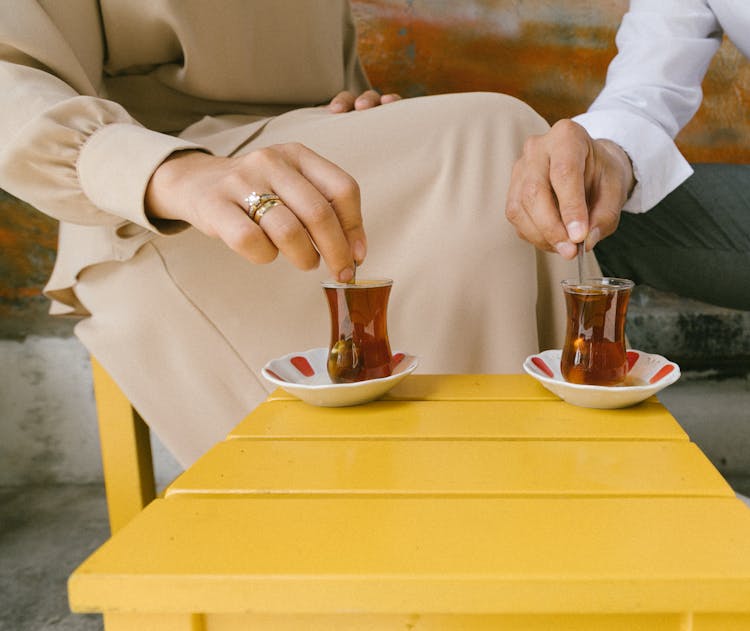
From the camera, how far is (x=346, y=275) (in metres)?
0.73

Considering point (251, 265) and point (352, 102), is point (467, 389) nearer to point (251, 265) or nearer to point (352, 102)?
point (251, 265)

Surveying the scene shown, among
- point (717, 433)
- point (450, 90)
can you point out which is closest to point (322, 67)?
point (450, 90)

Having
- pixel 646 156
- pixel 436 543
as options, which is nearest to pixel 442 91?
pixel 646 156

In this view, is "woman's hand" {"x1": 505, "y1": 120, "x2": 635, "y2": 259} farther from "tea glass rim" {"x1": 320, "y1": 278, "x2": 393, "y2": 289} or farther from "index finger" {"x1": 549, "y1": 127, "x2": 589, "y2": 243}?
"tea glass rim" {"x1": 320, "y1": 278, "x2": 393, "y2": 289}

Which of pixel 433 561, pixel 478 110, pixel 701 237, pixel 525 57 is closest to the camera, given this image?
pixel 433 561

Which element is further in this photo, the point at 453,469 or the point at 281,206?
the point at 281,206

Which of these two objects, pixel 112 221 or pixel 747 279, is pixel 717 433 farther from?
pixel 112 221

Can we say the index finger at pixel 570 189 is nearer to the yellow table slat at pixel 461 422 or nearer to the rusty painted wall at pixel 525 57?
the yellow table slat at pixel 461 422

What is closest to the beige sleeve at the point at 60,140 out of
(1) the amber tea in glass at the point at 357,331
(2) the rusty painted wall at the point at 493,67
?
(1) the amber tea in glass at the point at 357,331

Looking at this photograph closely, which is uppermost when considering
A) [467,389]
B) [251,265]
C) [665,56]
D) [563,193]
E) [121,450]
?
[665,56]

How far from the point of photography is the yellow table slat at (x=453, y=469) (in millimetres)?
506

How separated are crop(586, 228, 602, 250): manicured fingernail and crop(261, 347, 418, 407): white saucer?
0.91 feet

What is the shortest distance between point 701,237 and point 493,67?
28.1 inches

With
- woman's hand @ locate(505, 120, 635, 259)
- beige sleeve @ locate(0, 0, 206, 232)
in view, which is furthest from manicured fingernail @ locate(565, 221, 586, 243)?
beige sleeve @ locate(0, 0, 206, 232)
